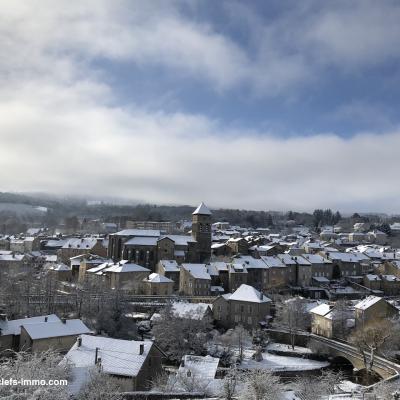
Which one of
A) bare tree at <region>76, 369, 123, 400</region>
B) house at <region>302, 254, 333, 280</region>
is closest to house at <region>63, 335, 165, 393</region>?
bare tree at <region>76, 369, 123, 400</region>

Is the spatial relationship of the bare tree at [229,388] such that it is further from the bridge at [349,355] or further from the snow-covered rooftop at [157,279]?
the snow-covered rooftop at [157,279]

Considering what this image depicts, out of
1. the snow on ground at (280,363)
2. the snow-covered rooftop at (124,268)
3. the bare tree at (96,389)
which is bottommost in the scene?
the snow on ground at (280,363)

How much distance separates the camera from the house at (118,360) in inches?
1339

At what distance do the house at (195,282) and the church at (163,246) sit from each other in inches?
493

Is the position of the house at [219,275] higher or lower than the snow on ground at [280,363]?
higher

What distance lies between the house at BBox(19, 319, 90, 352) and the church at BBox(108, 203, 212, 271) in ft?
152

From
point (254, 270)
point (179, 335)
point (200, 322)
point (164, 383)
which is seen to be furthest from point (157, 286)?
point (164, 383)

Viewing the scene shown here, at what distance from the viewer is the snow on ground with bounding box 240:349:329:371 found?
173 feet

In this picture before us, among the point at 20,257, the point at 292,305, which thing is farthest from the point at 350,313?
the point at 20,257

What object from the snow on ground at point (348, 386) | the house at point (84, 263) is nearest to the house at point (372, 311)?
the snow on ground at point (348, 386)

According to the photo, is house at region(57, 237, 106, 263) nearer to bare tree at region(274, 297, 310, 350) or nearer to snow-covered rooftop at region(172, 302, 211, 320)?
snow-covered rooftop at region(172, 302, 211, 320)

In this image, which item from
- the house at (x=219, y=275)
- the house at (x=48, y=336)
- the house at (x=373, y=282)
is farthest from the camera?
the house at (x=373, y=282)

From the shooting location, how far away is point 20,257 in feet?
350

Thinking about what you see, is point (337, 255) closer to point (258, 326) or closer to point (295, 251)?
point (295, 251)
